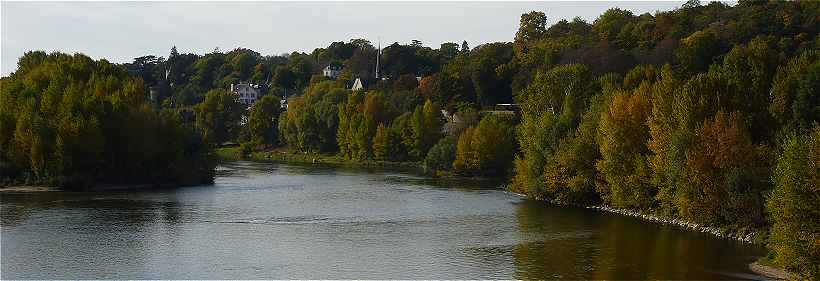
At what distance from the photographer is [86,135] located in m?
75.8

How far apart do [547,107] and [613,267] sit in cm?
4674

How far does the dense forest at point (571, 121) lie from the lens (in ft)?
159

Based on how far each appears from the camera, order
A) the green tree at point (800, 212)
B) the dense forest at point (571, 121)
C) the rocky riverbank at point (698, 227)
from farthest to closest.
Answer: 1. the dense forest at point (571, 121)
2. the rocky riverbank at point (698, 227)
3. the green tree at point (800, 212)

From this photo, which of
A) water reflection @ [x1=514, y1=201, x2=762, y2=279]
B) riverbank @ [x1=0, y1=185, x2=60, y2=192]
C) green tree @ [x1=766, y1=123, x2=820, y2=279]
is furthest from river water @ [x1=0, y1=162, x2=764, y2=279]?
green tree @ [x1=766, y1=123, x2=820, y2=279]

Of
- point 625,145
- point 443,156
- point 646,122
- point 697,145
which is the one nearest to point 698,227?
point 697,145

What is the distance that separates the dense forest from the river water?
3363 millimetres

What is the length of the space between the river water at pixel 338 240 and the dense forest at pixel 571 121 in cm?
336

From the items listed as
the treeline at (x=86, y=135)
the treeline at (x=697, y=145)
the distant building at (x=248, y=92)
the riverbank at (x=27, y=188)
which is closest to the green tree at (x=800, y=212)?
the treeline at (x=697, y=145)

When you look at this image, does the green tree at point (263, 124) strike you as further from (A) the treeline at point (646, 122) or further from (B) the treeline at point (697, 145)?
(B) the treeline at point (697, 145)

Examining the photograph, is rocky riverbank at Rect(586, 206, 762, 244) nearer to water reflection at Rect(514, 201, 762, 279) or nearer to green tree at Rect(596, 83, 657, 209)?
green tree at Rect(596, 83, 657, 209)

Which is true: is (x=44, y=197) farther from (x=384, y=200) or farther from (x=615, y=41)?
(x=615, y=41)

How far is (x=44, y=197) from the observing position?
68062 millimetres

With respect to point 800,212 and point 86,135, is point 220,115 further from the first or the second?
point 800,212

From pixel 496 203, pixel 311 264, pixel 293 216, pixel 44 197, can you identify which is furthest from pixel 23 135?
pixel 311 264
